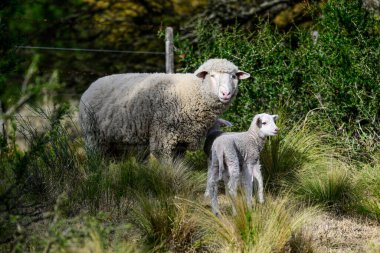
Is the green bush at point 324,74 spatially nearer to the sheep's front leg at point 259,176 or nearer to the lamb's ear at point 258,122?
the lamb's ear at point 258,122

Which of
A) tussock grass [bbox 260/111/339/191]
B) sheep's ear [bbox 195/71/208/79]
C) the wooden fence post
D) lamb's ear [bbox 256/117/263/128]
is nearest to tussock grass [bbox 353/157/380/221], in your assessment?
tussock grass [bbox 260/111/339/191]

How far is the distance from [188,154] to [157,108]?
108 cm

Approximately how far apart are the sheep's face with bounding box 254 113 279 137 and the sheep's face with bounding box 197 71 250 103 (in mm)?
438

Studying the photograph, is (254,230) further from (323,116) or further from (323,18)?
(323,18)

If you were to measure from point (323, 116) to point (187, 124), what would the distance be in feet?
7.00

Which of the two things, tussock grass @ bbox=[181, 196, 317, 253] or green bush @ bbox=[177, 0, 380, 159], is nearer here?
tussock grass @ bbox=[181, 196, 317, 253]

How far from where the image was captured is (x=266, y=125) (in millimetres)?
5547

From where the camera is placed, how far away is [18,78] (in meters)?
10.5

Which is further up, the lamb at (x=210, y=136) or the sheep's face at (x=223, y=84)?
the sheep's face at (x=223, y=84)

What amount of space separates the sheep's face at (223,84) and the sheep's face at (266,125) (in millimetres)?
438

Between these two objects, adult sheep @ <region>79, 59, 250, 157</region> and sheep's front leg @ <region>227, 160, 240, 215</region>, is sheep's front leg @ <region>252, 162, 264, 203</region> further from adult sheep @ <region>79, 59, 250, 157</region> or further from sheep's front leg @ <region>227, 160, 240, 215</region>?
adult sheep @ <region>79, 59, 250, 157</region>

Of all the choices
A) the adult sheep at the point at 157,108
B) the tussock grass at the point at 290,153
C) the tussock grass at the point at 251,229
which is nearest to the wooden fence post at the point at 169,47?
the adult sheep at the point at 157,108

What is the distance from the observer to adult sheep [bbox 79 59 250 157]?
6086mm

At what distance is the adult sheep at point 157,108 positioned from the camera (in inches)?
240
